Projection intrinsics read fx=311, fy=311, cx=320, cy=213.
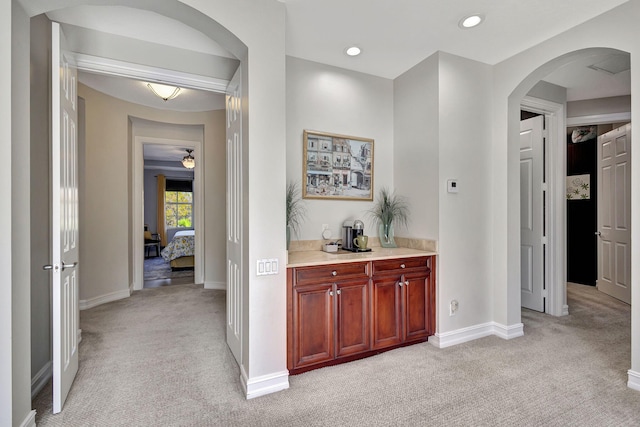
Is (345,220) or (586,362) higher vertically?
(345,220)

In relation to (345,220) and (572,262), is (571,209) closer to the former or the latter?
(572,262)

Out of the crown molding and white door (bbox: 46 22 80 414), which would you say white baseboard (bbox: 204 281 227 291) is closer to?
white door (bbox: 46 22 80 414)

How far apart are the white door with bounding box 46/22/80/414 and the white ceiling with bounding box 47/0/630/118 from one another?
22.4 inches

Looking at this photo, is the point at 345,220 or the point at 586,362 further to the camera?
the point at 345,220

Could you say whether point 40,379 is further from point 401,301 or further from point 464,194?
point 464,194

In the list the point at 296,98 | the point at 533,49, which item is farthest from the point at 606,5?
the point at 296,98

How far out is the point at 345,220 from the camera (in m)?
3.27

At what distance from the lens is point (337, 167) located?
3.22m

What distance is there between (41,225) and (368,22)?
292 cm

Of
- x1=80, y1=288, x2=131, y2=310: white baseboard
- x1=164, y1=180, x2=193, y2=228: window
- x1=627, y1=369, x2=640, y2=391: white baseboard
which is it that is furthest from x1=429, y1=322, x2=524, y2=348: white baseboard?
x1=164, y1=180, x2=193, y2=228: window

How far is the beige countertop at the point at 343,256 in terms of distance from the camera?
2402 millimetres

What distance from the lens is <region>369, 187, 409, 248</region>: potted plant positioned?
324 cm

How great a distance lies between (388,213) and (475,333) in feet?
4.77

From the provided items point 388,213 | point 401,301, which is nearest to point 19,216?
point 401,301
